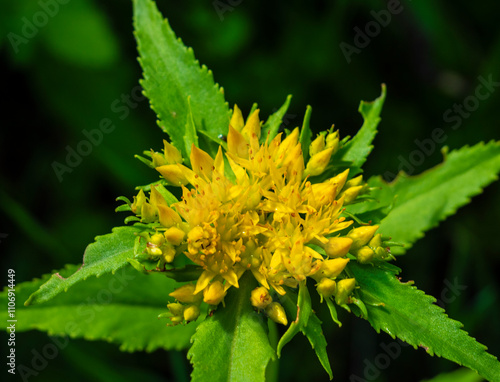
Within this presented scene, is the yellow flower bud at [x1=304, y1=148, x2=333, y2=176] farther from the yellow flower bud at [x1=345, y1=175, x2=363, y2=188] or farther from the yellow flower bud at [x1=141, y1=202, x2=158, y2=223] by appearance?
the yellow flower bud at [x1=141, y1=202, x2=158, y2=223]

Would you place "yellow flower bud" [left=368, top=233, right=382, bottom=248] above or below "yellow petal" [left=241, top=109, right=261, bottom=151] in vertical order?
below

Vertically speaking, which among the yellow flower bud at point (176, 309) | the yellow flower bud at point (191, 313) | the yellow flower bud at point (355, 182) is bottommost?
the yellow flower bud at point (176, 309)

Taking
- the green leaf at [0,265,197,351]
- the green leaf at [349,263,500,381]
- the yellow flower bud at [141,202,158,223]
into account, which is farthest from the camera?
the green leaf at [0,265,197,351]

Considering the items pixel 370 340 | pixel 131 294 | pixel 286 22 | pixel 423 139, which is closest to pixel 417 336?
pixel 131 294

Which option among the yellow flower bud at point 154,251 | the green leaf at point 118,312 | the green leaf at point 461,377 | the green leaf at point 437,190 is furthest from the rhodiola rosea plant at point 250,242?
the green leaf at point 461,377

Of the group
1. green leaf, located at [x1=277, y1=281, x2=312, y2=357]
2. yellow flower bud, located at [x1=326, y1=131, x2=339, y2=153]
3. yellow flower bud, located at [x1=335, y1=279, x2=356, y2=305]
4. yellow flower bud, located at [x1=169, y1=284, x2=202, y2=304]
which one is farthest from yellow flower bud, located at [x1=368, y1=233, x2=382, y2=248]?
yellow flower bud, located at [x1=169, y1=284, x2=202, y2=304]

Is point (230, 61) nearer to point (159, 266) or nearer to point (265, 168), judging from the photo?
point (265, 168)

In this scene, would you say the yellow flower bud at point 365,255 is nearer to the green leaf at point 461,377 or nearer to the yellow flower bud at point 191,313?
the yellow flower bud at point 191,313
